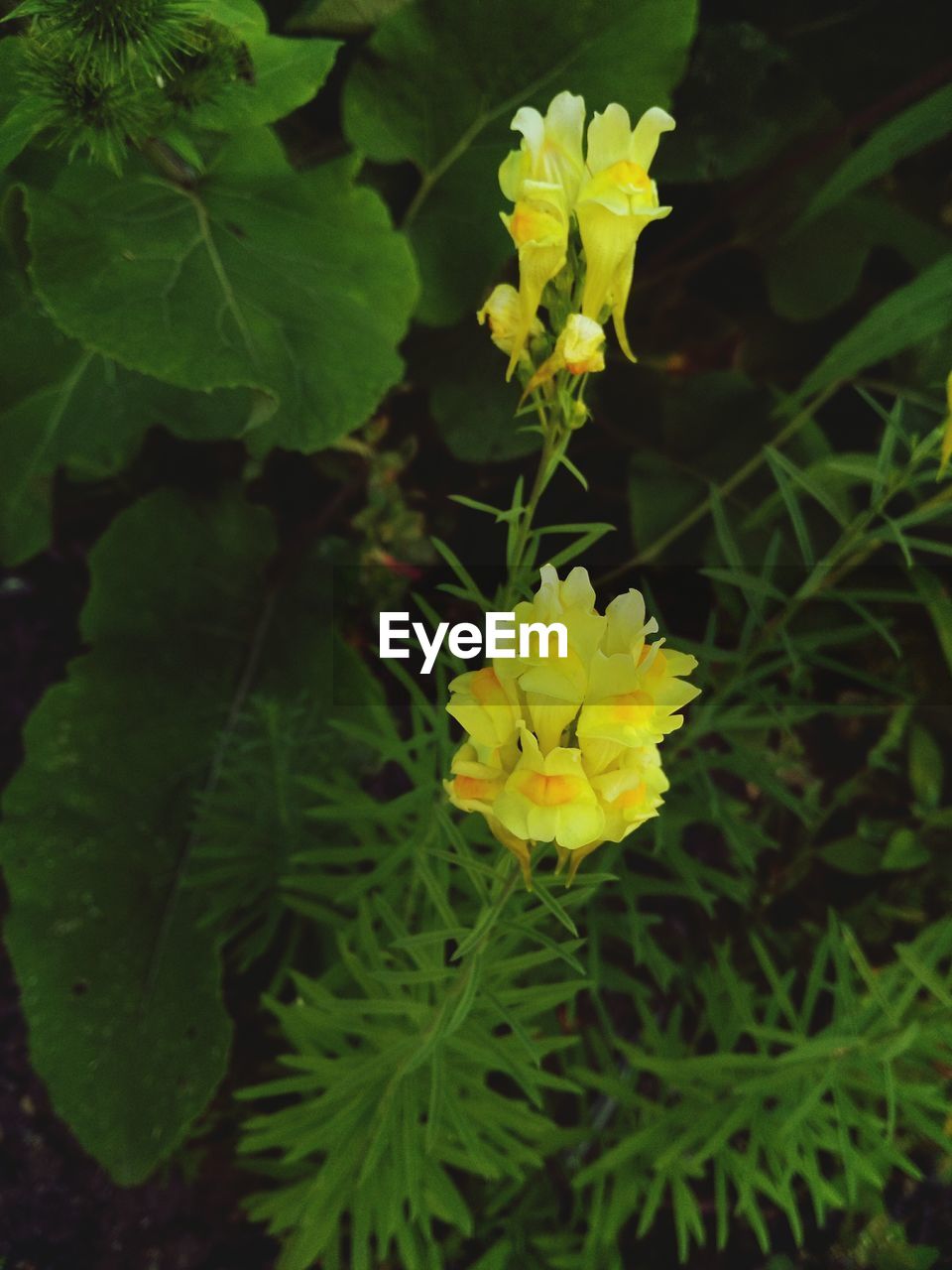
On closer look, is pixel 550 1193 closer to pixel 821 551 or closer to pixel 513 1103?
pixel 513 1103

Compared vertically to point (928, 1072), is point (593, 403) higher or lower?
higher

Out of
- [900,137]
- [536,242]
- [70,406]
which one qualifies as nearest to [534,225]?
[536,242]

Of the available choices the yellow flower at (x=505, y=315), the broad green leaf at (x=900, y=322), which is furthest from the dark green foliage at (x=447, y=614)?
the yellow flower at (x=505, y=315)

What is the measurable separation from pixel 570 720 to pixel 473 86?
0.72m

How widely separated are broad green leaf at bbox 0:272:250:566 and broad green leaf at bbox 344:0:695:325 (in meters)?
0.23

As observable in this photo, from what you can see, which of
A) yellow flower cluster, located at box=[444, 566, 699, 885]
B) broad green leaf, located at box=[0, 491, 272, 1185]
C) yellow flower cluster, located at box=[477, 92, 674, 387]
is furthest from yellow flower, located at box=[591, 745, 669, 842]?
broad green leaf, located at box=[0, 491, 272, 1185]

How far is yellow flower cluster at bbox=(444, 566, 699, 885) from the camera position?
0.41 meters

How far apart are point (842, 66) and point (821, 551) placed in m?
0.51

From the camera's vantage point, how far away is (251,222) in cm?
83

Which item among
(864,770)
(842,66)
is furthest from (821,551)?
(842,66)

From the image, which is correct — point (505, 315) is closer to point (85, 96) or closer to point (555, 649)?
point (555, 649)

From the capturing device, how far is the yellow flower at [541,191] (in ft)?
1.46

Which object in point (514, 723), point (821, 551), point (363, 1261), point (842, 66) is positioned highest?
point (842, 66)

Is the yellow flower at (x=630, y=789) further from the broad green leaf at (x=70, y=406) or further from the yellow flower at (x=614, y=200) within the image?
the broad green leaf at (x=70, y=406)
